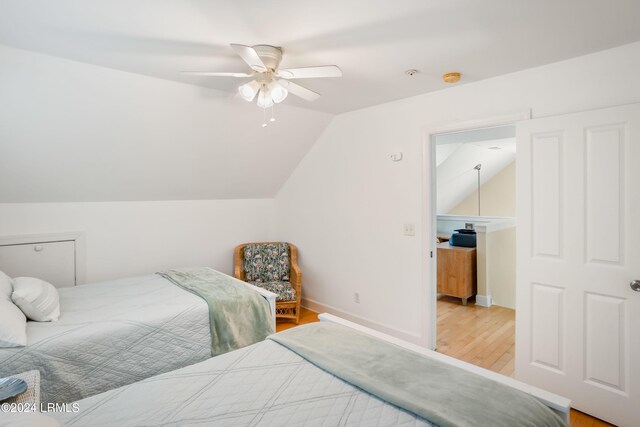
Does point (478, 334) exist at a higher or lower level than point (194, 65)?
lower

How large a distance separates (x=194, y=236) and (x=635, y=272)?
12.9 ft

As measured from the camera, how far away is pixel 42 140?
8.86 ft

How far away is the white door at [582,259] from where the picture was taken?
6.90 ft

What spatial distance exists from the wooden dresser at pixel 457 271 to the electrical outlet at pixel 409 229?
5.06 ft

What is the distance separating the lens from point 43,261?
3.17 metres

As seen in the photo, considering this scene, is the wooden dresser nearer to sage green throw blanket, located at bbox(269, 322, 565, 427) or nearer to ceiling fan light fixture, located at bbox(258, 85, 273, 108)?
sage green throw blanket, located at bbox(269, 322, 565, 427)

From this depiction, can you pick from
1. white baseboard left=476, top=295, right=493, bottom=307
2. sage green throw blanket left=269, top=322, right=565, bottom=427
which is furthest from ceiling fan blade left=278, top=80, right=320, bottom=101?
white baseboard left=476, top=295, right=493, bottom=307

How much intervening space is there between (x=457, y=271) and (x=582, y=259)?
2249mm

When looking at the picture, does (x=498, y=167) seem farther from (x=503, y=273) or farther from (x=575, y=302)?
(x=575, y=302)

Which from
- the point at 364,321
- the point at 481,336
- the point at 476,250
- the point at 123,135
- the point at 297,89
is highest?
the point at 297,89

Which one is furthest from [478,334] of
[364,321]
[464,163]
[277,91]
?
[277,91]

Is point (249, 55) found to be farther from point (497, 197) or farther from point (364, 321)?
point (497, 197)

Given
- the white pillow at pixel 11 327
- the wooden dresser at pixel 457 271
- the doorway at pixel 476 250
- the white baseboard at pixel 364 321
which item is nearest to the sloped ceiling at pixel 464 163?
the doorway at pixel 476 250

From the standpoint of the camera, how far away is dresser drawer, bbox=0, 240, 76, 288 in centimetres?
301
